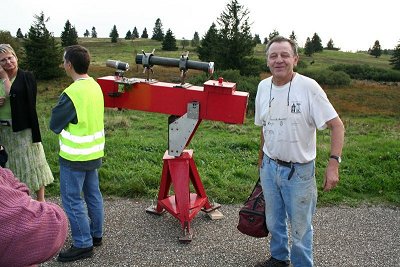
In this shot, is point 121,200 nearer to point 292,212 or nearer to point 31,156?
point 31,156

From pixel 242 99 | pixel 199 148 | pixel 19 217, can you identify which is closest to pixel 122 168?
pixel 199 148

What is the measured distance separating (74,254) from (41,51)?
3225 cm

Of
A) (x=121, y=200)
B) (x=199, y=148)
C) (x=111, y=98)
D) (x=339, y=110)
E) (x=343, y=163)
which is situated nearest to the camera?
(x=111, y=98)

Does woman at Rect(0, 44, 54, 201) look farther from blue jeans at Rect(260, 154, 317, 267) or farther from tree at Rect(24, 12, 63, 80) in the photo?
tree at Rect(24, 12, 63, 80)

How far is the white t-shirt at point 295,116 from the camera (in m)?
3.02

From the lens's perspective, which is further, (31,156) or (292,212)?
(31,156)

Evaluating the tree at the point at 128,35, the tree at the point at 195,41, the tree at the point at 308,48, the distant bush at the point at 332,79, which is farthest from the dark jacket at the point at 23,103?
the tree at the point at 128,35

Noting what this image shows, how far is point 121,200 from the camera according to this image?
5074 millimetres

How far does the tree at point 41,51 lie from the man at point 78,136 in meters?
31.7

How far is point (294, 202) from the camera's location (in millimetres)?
3203

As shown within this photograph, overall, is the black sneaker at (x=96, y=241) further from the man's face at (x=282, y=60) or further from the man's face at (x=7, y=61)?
the man's face at (x=282, y=60)

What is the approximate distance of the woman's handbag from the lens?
3.58 m

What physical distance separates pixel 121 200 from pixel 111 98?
1539 mm

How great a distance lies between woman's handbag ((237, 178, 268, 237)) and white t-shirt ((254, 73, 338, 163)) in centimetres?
55
